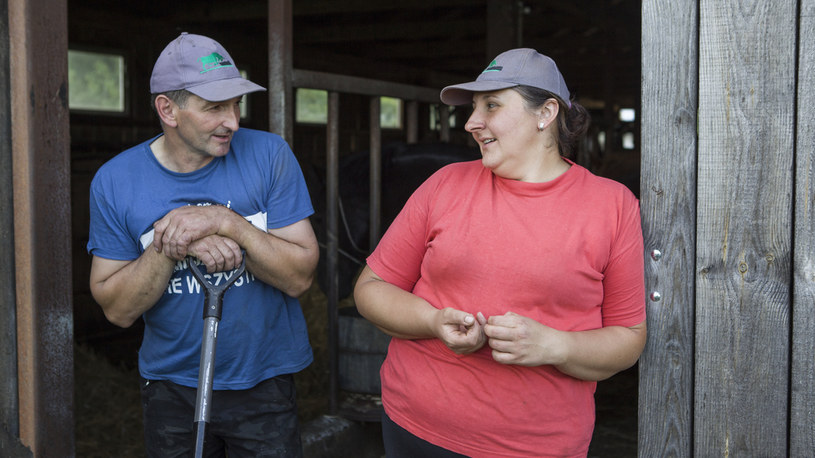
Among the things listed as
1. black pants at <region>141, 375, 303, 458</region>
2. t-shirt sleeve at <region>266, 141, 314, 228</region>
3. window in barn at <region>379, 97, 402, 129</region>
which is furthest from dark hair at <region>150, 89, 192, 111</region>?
window in barn at <region>379, 97, 402, 129</region>

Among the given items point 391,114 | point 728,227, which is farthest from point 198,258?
point 391,114

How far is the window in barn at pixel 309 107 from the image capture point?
12.8 metres

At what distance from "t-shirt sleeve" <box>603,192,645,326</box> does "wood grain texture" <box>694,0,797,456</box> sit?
26cm

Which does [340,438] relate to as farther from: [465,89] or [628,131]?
[628,131]

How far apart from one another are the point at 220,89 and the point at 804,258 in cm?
156

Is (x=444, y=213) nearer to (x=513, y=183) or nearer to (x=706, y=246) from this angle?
(x=513, y=183)

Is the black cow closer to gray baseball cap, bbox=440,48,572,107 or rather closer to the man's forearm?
the man's forearm

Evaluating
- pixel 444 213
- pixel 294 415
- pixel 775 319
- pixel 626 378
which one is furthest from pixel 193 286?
pixel 626 378

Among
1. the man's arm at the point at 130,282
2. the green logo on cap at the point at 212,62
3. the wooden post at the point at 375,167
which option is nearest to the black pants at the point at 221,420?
the man's arm at the point at 130,282

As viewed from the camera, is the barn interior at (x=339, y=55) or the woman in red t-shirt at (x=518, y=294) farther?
the barn interior at (x=339, y=55)

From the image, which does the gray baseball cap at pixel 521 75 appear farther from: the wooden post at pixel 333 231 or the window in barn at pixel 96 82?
the window in barn at pixel 96 82

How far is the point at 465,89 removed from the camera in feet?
6.16

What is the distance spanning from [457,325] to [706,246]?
721mm

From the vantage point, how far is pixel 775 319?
1.96 meters
